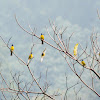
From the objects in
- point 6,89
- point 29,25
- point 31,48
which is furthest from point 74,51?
point 6,89

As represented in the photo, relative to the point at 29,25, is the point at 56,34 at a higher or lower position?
lower

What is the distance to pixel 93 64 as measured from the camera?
15.6 feet

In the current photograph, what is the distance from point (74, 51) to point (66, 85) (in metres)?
1.75

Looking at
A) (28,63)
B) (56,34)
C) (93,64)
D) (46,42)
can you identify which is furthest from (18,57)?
(93,64)

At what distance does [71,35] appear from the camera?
4.96 meters

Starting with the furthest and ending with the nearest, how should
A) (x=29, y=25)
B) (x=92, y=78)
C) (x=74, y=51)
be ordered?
1. (x=29, y=25)
2. (x=92, y=78)
3. (x=74, y=51)

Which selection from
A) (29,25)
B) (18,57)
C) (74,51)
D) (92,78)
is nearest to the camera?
(74,51)

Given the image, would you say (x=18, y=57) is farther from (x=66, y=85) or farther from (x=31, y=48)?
(x=66, y=85)

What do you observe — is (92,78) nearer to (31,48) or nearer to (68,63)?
(68,63)

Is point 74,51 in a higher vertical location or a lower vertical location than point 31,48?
lower

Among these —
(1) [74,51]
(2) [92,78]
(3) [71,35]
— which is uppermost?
(3) [71,35]

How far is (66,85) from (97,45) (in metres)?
1.88

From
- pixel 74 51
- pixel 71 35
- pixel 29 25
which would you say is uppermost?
pixel 29 25

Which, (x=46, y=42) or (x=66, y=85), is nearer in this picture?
(x=46, y=42)
